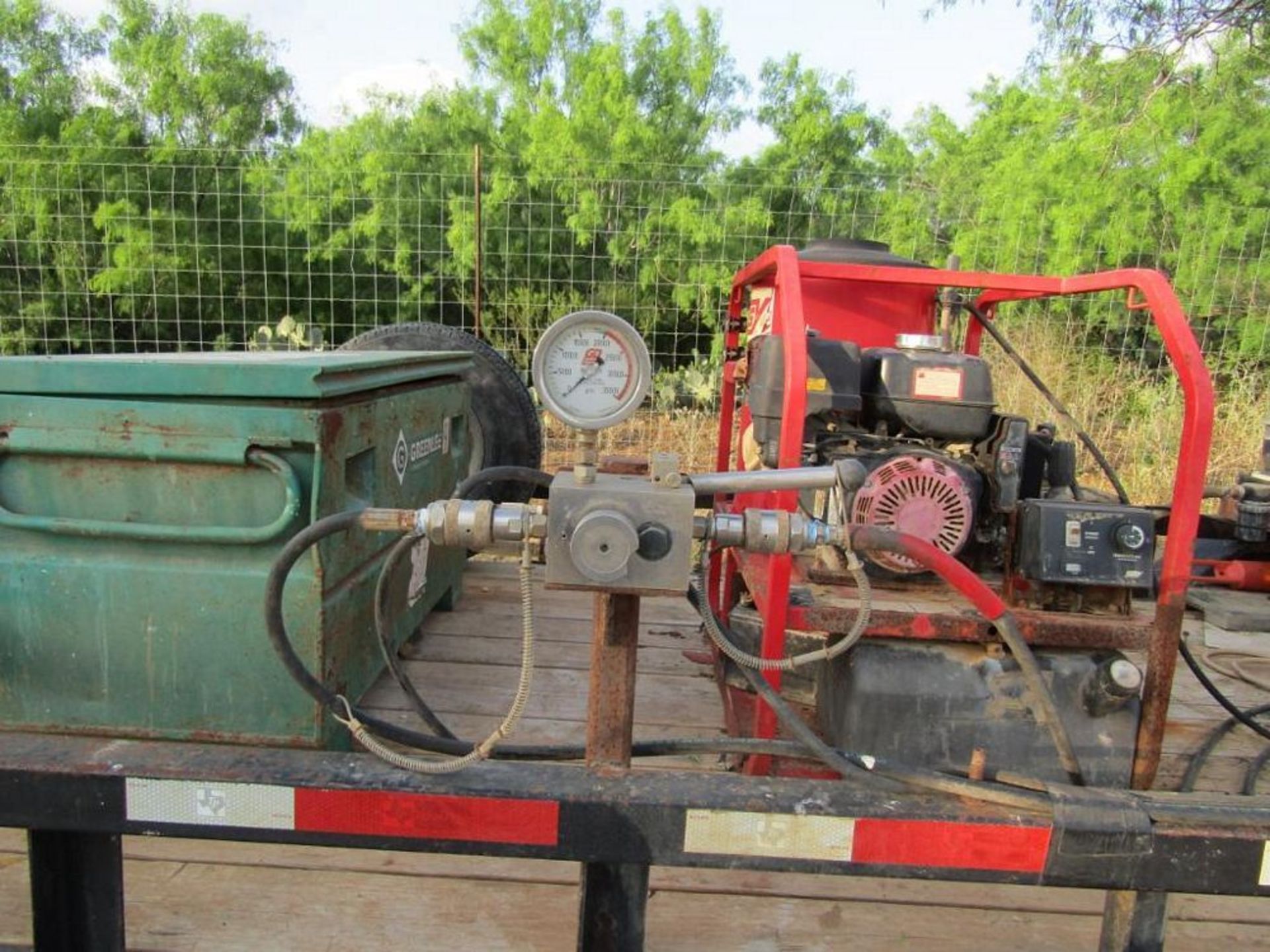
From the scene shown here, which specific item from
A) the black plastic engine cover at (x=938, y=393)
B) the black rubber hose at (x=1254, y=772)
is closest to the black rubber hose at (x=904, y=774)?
the black plastic engine cover at (x=938, y=393)

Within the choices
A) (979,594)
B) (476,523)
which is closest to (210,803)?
(476,523)

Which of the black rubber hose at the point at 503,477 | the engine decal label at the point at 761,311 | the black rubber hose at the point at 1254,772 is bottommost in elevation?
the black rubber hose at the point at 1254,772

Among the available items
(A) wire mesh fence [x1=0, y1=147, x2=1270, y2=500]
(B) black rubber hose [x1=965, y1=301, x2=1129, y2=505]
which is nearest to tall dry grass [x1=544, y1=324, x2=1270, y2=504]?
(A) wire mesh fence [x1=0, y1=147, x2=1270, y2=500]

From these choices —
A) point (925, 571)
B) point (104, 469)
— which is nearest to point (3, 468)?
point (104, 469)

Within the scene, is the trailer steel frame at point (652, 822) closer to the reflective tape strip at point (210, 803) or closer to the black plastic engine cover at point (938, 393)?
the reflective tape strip at point (210, 803)

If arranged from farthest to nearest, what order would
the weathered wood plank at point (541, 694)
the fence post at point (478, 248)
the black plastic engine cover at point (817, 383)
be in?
the fence post at point (478, 248), the weathered wood plank at point (541, 694), the black plastic engine cover at point (817, 383)

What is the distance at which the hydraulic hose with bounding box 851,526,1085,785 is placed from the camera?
1.14m

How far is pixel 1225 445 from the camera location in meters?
6.09

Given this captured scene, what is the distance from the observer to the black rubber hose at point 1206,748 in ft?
6.40

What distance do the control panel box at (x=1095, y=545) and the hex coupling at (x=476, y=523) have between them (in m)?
1.18

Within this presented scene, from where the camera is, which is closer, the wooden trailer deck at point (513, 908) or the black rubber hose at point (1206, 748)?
the wooden trailer deck at point (513, 908)

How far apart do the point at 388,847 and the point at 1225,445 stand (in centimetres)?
661

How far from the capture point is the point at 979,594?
1.33 m

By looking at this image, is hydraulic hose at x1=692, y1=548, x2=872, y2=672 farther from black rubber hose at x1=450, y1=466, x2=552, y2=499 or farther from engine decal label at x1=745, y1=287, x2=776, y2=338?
engine decal label at x1=745, y1=287, x2=776, y2=338
